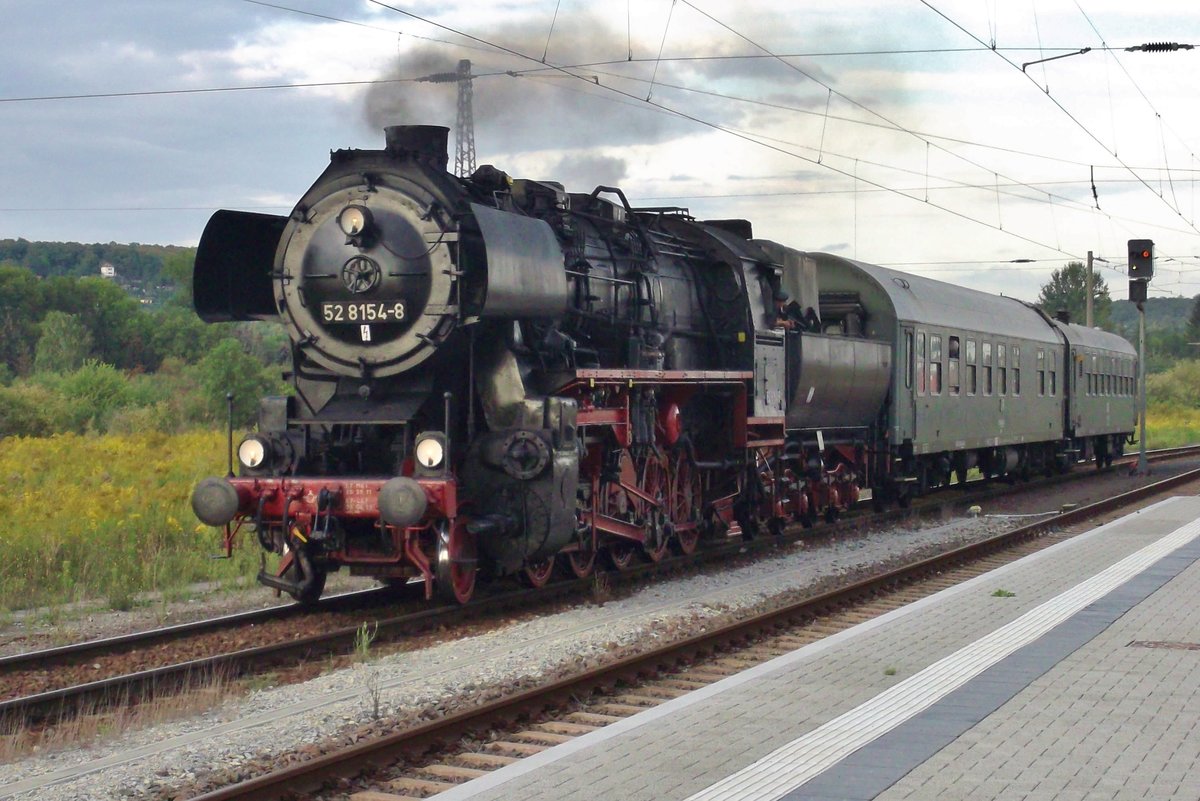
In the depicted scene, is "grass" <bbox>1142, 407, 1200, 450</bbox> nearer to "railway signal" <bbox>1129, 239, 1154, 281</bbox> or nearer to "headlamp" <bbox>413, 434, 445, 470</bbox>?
"railway signal" <bbox>1129, 239, 1154, 281</bbox>

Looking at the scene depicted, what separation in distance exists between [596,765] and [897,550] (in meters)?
10.9

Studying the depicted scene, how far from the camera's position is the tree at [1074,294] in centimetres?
10638

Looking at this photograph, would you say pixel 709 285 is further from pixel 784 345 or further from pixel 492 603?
pixel 492 603

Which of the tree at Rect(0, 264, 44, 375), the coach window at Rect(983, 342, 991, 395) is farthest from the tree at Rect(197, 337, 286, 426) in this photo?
the coach window at Rect(983, 342, 991, 395)

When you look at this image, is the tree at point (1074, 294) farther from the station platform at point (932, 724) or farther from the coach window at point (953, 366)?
the station platform at point (932, 724)

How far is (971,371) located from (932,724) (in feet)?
55.5

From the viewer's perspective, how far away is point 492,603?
1119cm

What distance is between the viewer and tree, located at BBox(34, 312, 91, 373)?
141 ft

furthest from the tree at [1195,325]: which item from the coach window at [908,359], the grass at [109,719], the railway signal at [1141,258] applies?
the grass at [109,719]

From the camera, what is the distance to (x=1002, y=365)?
24.2 m

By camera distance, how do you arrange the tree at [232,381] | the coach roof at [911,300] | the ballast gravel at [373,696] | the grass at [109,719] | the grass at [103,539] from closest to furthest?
1. the ballast gravel at [373,696]
2. the grass at [109,719]
3. the grass at [103,539]
4. the coach roof at [911,300]
5. the tree at [232,381]

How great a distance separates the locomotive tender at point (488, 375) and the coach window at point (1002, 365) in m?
9.31

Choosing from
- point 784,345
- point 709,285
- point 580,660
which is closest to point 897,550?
point 784,345

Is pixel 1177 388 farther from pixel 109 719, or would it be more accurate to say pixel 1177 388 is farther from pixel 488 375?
pixel 109 719
